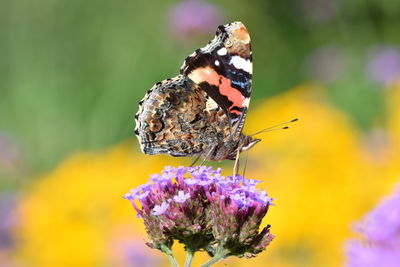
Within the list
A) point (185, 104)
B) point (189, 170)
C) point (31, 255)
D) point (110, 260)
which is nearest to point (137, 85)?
point (31, 255)

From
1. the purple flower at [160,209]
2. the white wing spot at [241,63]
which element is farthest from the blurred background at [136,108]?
the purple flower at [160,209]

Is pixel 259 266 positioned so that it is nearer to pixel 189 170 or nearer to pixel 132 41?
Result: pixel 189 170

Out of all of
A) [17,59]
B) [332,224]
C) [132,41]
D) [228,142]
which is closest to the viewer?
[228,142]

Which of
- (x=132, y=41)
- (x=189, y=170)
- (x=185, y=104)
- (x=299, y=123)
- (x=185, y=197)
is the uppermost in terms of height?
(x=132, y=41)

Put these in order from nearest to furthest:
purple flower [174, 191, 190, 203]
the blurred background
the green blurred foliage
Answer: purple flower [174, 191, 190, 203] < the blurred background < the green blurred foliage

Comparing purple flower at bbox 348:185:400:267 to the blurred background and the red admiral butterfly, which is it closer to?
the red admiral butterfly

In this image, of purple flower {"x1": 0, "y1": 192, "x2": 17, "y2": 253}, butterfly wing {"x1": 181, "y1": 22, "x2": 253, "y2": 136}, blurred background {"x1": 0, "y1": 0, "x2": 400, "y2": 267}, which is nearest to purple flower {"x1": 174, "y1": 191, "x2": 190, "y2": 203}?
butterfly wing {"x1": 181, "y1": 22, "x2": 253, "y2": 136}
